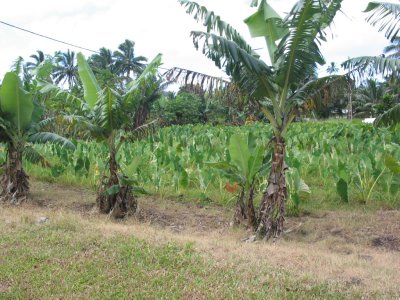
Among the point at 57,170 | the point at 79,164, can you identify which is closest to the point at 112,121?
the point at 79,164

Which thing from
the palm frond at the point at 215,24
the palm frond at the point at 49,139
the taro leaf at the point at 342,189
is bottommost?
the taro leaf at the point at 342,189

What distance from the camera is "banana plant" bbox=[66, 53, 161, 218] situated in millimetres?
7836

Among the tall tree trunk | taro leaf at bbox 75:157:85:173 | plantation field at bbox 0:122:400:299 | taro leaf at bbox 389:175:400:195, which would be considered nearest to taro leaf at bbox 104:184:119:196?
plantation field at bbox 0:122:400:299

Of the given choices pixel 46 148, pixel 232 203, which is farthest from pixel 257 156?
pixel 46 148

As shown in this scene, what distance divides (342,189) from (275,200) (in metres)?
2.17

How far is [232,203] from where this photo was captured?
30.9ft

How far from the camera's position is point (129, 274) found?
486 centimetres

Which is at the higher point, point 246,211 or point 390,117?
point 390,117

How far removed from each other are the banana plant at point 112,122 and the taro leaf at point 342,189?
3.52 metres

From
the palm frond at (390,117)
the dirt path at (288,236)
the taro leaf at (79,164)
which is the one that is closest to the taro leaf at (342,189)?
the dirt path at (288,236)

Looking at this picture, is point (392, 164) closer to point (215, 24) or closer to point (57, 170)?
point (215, 24)

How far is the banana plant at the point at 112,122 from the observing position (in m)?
7.84

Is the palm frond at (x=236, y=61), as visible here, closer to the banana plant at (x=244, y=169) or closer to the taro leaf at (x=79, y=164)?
the banana plant at (x=244, y=169)

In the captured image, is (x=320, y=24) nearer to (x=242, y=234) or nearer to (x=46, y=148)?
(x=242, y=234)
